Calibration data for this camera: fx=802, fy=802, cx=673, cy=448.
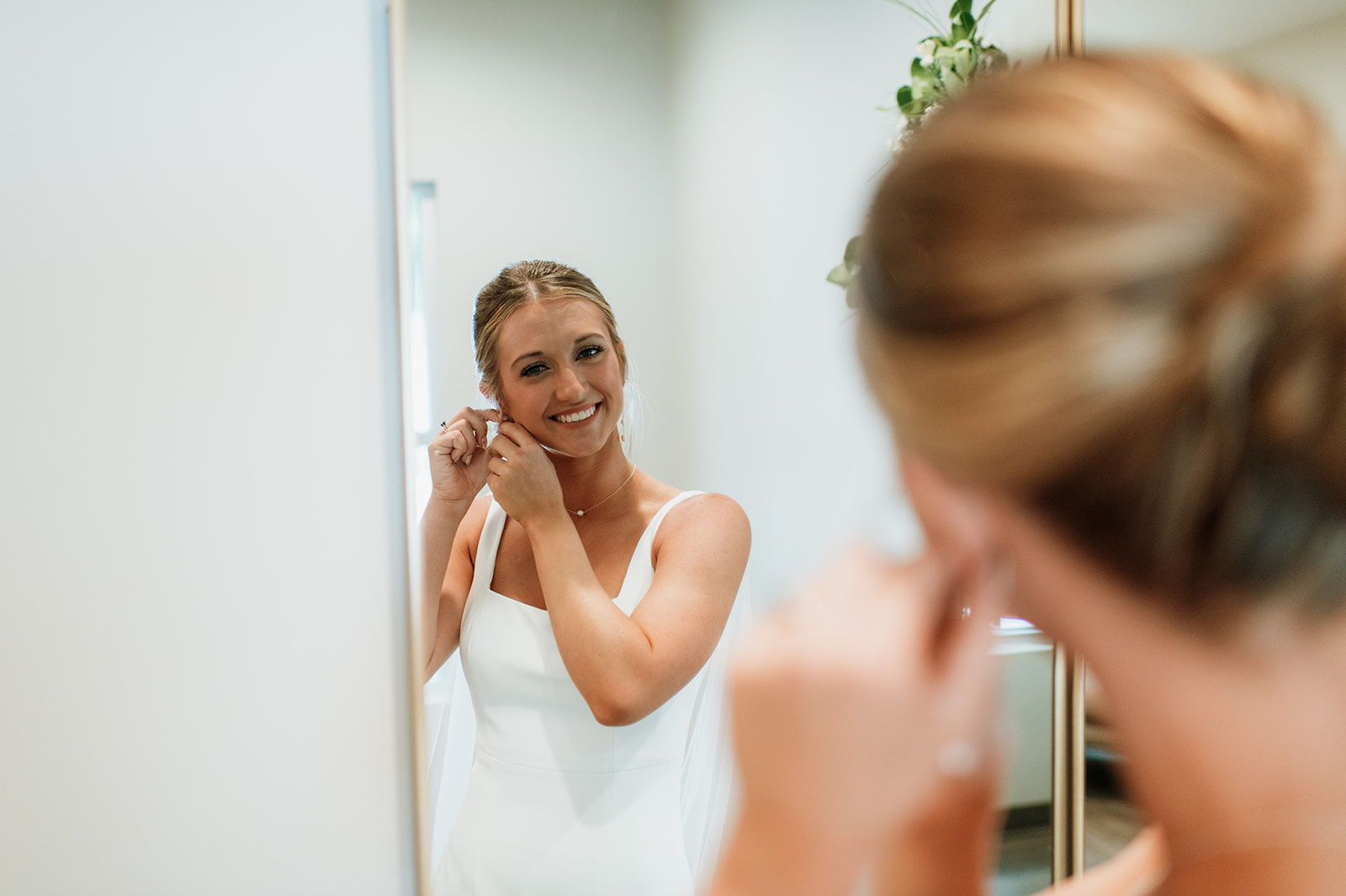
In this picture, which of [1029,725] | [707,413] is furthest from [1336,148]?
[1029,725]

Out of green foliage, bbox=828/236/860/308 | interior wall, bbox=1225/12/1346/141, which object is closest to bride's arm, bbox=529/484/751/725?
green foliage, bbox=828/236/860/308

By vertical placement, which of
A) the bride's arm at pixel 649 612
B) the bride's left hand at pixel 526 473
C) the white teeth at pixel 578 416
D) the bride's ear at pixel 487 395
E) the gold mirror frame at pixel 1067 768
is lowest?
the gold mirror frame at pixel 1067 768

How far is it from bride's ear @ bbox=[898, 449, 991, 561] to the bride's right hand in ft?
1.55

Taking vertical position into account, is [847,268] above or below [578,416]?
above

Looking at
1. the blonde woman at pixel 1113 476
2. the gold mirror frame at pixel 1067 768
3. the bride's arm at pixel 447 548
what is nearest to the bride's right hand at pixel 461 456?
the bride's arm at pixel 447 548

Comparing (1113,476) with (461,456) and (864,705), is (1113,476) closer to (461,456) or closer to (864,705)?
(864,705)

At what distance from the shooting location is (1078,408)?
249 mm

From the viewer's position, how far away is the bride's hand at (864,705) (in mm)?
295

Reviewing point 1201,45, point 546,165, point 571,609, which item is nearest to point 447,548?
point 571,609

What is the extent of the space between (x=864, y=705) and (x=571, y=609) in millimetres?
417

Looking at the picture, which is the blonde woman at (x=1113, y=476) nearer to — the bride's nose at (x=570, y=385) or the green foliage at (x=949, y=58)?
the bride's nose at (x=570, y=385)

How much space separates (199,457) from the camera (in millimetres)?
750

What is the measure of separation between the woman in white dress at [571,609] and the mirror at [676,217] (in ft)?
0.08

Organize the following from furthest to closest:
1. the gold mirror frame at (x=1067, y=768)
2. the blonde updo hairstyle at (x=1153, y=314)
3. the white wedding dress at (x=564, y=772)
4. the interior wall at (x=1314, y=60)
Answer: the gold mirror frame at (x=1067, y=768), the white wedding dress at (x=564, y=772), the interior wall at (x=1314, y=60), the blonde updo hairstyle at (x=1153, y=314)
